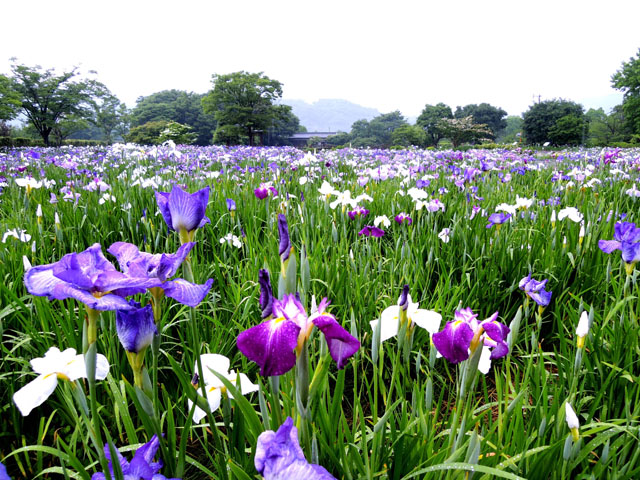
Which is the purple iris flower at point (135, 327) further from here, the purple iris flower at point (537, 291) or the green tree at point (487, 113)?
the green tree at point (487, 113)

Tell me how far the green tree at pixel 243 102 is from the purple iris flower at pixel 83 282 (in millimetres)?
52917

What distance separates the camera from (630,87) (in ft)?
161

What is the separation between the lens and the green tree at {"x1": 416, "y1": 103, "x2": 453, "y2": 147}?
2746 inches

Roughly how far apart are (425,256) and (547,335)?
97cm

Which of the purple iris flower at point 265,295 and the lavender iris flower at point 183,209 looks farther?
the lavender iris flower at point 183,209

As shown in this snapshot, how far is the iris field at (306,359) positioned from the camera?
0.76 metres

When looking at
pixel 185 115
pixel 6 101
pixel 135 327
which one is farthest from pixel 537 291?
pixel 185 115

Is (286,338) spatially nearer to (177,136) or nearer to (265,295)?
(265,295)

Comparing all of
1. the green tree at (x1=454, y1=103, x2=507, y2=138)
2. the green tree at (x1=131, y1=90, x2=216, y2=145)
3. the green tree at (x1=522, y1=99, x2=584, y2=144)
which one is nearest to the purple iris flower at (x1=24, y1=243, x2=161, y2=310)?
the green tree at (x1=522, y1=99, x2=584, y2=144)

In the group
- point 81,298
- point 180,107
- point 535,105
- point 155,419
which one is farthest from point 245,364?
point 180,107

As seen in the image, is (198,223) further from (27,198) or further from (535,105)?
(535,105)

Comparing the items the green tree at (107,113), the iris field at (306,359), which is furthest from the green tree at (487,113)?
the iris field at (306,359)

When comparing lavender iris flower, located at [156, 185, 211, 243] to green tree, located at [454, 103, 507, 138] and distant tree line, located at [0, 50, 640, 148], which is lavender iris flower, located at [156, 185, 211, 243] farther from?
green tree, located at [454, 103, 507, 138]

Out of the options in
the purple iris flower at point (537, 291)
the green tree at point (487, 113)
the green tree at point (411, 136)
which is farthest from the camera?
the green tree at point (487, 113)
